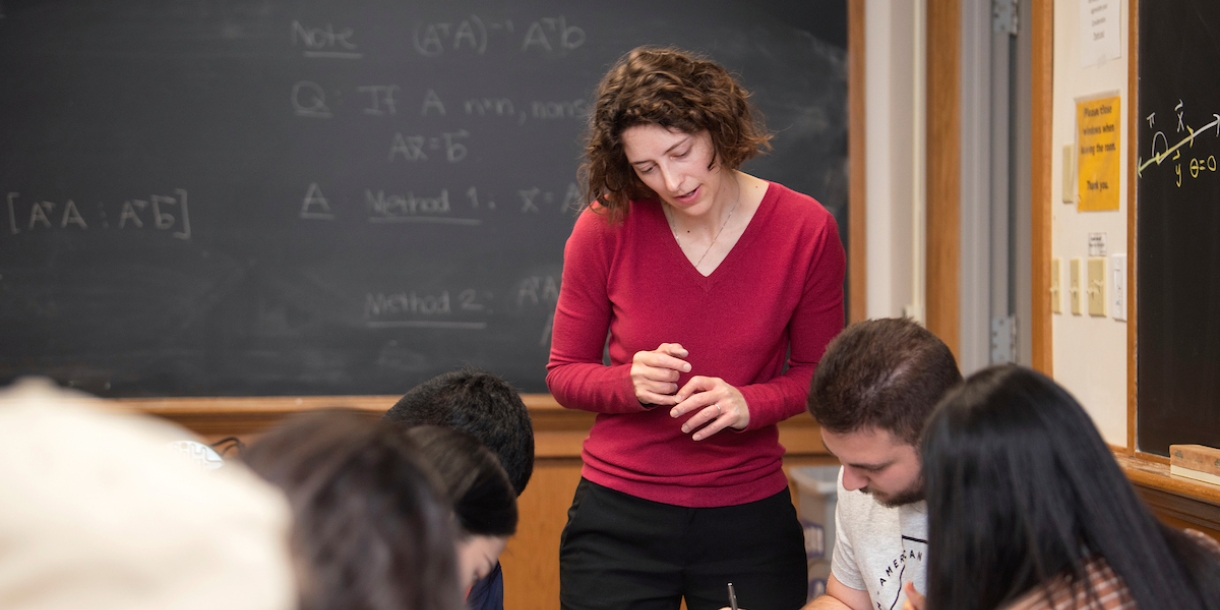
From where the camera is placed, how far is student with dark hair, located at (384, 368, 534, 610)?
142 cm

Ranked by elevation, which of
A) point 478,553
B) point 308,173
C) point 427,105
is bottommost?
point 478,553

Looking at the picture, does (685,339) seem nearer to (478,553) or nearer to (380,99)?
(478,553)

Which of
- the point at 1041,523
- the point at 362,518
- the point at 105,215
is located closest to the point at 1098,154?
the point at 1041,523

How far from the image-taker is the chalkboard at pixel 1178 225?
5.30ft

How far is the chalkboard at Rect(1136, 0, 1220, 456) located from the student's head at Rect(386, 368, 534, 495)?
111 cm

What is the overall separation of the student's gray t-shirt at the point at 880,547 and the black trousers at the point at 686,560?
0.09 m

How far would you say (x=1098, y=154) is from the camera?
195cm

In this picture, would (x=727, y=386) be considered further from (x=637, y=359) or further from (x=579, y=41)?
(x=579, y=41)

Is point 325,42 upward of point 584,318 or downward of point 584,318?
upward

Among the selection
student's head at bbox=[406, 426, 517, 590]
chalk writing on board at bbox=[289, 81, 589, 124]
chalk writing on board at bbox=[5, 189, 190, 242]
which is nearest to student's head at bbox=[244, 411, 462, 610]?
student's head at bbox=[406, 426, 517, 590]

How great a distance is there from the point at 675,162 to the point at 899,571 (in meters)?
0.70

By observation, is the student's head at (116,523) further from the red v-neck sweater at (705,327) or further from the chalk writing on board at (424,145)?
the chalk writing on board at (424,145)

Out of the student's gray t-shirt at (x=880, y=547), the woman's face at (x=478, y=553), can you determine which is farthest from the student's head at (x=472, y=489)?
the student's gray t-shirt at (x=880, y=547)

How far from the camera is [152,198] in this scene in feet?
8.83
